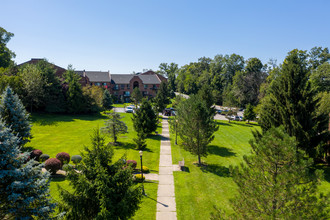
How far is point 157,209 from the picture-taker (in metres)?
13.5

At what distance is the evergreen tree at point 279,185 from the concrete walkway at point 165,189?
23.5ft

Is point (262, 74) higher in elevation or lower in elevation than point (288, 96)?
higher

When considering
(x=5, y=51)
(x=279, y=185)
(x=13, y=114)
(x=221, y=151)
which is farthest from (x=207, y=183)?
(x=5, y=51)

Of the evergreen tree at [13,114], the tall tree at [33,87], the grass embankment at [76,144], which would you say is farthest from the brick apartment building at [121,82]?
the evergreen tree at [13,114]

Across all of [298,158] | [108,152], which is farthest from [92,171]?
[298,158]

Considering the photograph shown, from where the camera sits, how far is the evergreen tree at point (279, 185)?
609 centimetres

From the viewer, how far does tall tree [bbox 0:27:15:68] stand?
48.3m

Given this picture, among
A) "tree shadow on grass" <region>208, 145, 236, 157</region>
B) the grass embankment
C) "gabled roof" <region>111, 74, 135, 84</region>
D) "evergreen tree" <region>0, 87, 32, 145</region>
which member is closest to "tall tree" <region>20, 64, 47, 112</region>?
the grass embankment

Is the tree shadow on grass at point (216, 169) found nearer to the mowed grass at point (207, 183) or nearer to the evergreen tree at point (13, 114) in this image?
the mowed grass at point (207, 183)

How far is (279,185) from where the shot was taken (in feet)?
20.7

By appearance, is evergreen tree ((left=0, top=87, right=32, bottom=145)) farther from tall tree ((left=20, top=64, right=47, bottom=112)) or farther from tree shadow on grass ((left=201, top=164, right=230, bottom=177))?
tall tree ((left=20, top=64, right=47, bottom=112))

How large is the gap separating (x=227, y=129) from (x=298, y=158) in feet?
115

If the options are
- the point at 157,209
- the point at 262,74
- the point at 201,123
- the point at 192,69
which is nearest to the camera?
the point at 157,209

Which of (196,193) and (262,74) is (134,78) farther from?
(196,193)
